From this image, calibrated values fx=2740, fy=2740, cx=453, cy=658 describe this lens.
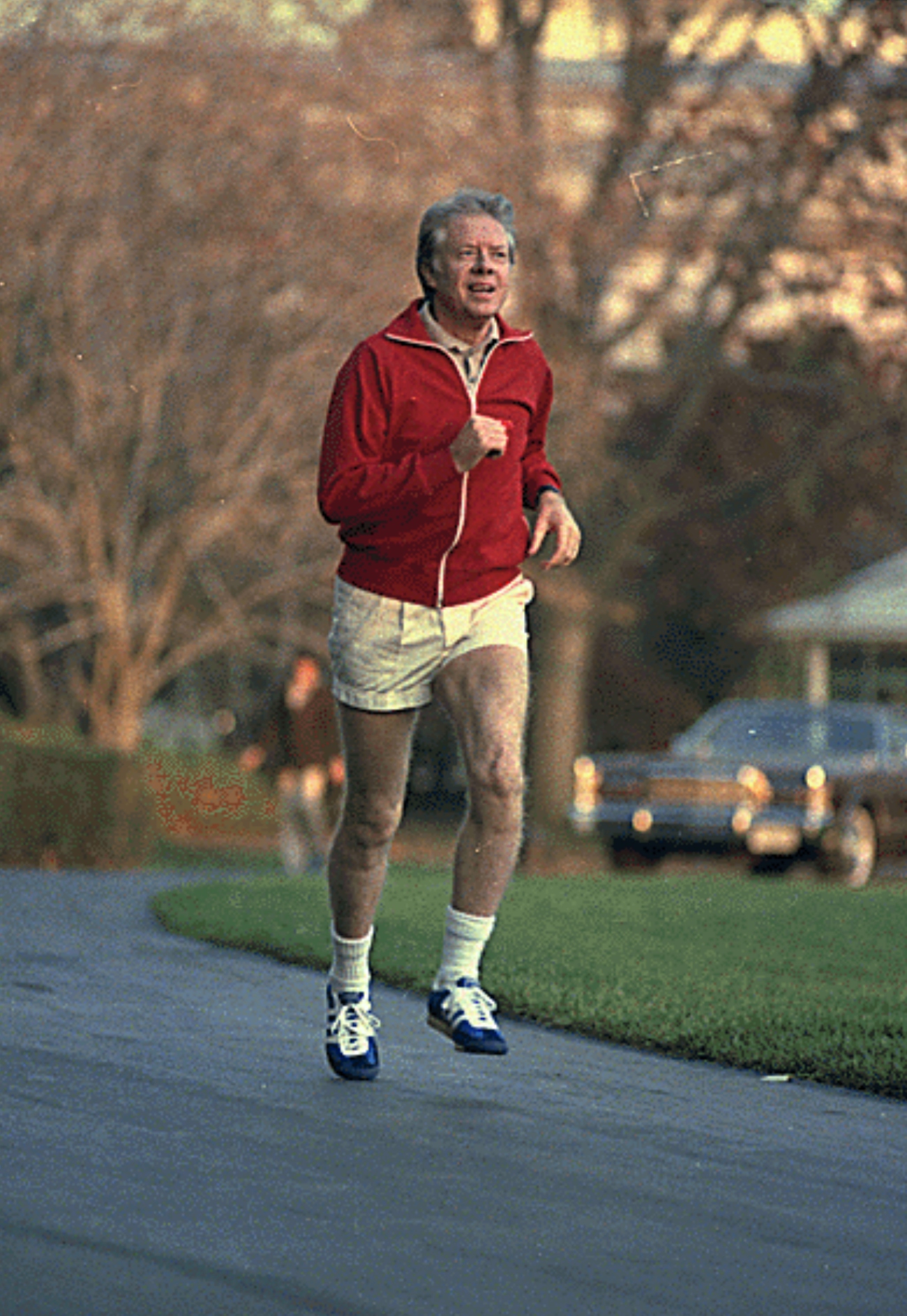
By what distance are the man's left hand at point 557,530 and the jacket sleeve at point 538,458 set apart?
4.6 inches

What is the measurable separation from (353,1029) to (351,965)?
0.16m

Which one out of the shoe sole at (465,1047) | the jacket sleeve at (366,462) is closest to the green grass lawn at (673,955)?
the shoe sole at (465,1047)

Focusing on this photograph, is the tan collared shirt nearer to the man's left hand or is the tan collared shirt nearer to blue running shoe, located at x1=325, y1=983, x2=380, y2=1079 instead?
the man's left hand

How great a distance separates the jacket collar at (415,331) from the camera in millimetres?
6641

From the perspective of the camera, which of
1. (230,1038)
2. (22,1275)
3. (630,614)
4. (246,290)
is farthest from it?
(630,614)

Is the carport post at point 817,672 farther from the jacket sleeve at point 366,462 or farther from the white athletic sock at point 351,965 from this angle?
the jacket sleeve at point 366,462

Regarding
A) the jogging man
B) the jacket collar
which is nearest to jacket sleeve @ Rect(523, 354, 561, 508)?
the jogging man

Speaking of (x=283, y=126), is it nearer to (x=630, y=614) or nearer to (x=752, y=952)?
(x=630, y=614)

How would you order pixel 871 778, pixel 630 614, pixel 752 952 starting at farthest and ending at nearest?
pixel 630 614 → pixel 871 778 → pixel 752 952

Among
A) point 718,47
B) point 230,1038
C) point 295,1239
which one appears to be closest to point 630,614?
point 718,47

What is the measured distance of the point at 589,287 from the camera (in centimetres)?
2541

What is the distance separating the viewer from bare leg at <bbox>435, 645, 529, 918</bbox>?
22.1 ft

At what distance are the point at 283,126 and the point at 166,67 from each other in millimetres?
1284

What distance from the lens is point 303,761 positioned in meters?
21.2
